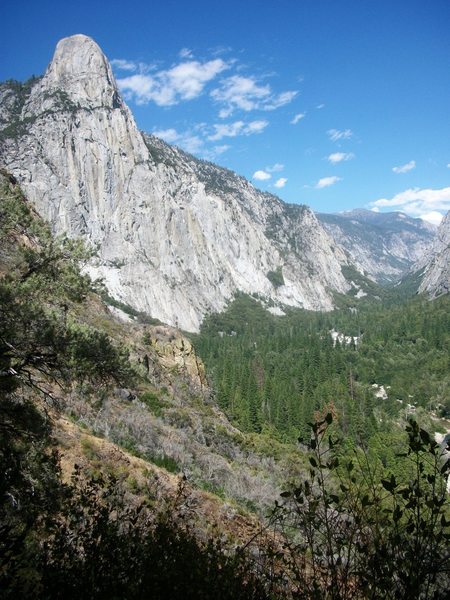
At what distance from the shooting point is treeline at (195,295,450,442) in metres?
63.6

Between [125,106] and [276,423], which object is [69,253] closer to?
[276,423]

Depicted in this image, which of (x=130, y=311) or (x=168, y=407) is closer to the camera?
(x=168, y=407)

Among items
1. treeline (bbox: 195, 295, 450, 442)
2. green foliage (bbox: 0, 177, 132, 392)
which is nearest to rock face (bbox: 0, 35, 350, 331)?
treeline (bbox: 195, 295, 450, 442)

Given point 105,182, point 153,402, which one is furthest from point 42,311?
point 105,182

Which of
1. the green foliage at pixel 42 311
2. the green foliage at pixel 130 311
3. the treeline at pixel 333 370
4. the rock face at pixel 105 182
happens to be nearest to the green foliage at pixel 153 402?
the treeline at pixel 333 370

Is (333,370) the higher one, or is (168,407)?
(333,370)

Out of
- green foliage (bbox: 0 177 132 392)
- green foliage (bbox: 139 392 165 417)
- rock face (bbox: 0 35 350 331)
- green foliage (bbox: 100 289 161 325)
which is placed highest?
rock face (bbox: 0 35 350 331)

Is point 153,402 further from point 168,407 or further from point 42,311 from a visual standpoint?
point 42,311

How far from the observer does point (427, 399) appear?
84375mm

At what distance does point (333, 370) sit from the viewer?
96.6m

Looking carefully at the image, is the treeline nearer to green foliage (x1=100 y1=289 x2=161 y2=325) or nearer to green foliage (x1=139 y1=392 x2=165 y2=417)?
green foliage (x1=139 y1=392 x2=165 y2=417)

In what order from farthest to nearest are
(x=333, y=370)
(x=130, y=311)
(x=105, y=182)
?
1. (x=105, y=182)
2. (x=130, y=311)
3. (x=333, y=370)

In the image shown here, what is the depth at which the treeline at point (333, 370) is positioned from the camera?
63.6 metres

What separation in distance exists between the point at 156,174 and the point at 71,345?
167 metres
